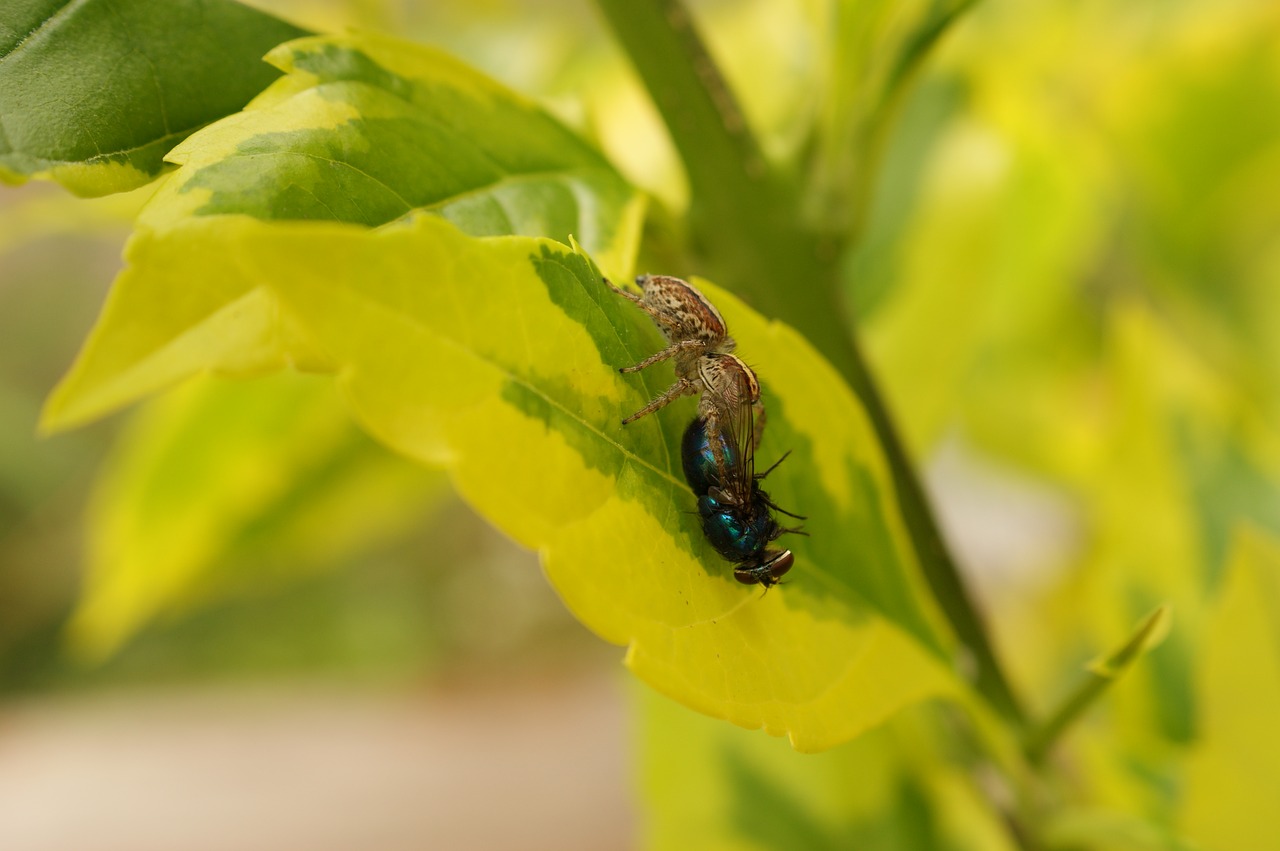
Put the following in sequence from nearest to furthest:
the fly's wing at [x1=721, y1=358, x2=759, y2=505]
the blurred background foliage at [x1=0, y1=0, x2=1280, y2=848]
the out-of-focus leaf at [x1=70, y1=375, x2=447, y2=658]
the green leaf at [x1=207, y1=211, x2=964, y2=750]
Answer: the green leaf at [x1=207, y1=211, x2=964, y2=750] < the fly's wing at [x1=721, y1=358, x2=759, y2=505] < the blurred background foliage at [x1=0, y1=0, x2=1280, y2=848] < the out-of-focus leaf at [x1=70, y1=375, x2=447, y2=658]

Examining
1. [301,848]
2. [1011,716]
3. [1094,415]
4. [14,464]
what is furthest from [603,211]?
[14,464]

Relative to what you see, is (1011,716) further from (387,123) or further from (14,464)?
(14,464)

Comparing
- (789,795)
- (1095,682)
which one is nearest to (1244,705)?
(1095,682)

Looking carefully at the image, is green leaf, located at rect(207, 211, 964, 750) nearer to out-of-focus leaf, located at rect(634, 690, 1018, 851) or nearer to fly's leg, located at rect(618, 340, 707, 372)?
fly's leg, located at rect(618, 340, 707, 372)

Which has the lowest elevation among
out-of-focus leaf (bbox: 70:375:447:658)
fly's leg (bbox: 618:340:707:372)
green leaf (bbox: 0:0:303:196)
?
out-of-focus leaf (bbox: 70:375:447:658)

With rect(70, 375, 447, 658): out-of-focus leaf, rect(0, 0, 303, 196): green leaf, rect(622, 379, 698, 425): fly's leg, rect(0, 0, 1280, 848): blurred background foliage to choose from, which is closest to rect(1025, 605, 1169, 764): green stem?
rect(0, 0, 1280, 848): blurred background foliage

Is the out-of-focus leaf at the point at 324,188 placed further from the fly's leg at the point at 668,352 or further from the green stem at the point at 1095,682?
the green stem at the point at 1095,682

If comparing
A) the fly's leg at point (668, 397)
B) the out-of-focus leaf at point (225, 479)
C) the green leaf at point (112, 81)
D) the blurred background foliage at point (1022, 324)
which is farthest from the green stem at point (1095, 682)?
the out-of-focus leaf at point (225, 479)
